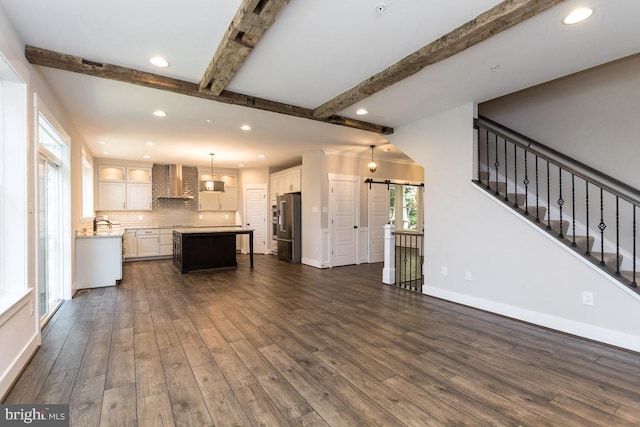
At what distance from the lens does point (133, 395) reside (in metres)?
2.01

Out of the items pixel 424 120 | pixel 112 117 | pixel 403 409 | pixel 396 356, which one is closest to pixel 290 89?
pixel 424 120

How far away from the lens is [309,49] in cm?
271

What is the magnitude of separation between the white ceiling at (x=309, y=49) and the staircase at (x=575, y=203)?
0.99m

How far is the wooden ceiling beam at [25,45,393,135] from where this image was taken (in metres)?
2.71

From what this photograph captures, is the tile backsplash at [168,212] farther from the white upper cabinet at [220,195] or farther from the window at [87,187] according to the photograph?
the window at [87,187]

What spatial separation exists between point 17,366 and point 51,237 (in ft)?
7.74

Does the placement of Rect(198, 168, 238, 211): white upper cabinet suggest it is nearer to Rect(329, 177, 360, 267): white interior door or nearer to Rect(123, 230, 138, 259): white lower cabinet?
Rect(123, 230, 138, 259): white lower cabinet

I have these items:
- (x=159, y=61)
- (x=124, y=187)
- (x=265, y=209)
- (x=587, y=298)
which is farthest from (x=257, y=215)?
(x=587, y=298)

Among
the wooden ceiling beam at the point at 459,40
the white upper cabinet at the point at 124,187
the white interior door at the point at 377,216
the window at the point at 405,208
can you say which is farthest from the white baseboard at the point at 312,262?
the white upper cabinet at the point at 124,187

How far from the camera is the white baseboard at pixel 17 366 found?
6.63 feet

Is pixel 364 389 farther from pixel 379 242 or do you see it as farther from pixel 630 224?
pixel 379 242

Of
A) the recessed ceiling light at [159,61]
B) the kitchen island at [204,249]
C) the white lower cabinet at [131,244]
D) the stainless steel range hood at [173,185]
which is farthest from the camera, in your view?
the stainless steel range hood at [173,185]

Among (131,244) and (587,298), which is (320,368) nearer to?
(587,298)

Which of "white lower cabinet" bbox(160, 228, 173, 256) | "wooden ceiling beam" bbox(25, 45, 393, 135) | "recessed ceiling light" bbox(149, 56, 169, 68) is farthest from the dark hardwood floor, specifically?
"white lower cabinet" bbox(160, 228, 173, 256)
